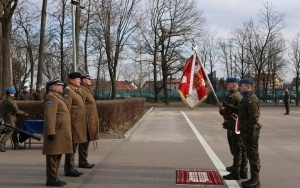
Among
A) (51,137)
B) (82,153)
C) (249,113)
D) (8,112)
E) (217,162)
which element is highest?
(249,113)

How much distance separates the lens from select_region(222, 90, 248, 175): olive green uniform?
27.2 feet

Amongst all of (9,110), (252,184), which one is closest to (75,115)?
(252,184)

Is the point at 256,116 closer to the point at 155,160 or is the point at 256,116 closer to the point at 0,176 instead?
the point at 155,160

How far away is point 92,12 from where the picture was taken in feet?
115

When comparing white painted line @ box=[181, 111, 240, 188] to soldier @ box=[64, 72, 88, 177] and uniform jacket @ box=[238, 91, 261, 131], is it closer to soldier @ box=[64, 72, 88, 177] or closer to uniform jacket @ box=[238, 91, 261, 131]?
uniform jacket @ box=[238, 91, 261, 131]

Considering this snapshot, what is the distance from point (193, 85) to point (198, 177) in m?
2.13

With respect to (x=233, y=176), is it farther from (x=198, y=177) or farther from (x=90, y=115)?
(x=90, y=115)

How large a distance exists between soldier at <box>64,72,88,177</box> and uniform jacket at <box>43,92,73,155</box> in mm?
722

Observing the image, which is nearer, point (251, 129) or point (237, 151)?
point (251, 129)

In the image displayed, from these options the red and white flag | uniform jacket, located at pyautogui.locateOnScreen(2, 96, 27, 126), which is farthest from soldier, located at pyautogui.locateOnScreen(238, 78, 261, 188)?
uniform jacket, located at pyautogui.locateOnScreen(2, 96, 27, 126)

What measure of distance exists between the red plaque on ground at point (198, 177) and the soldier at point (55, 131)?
2182 mm

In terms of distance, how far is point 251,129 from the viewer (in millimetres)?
7461

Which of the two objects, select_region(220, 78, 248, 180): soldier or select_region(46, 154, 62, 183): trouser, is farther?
select_region(220, 78, 248, 180): soldier

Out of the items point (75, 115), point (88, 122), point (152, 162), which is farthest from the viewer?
point (152, 162)
